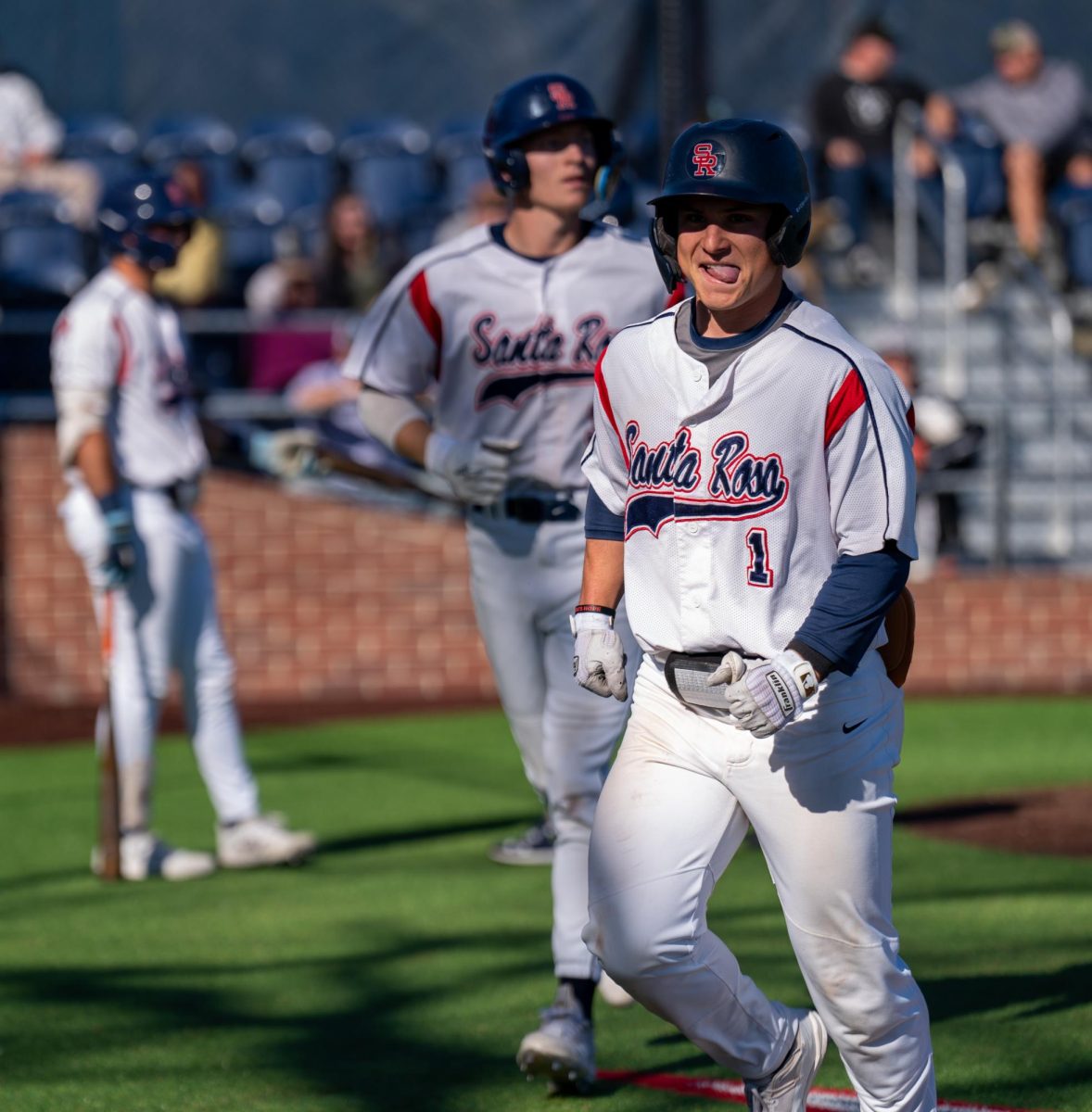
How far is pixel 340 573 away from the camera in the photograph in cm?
1222

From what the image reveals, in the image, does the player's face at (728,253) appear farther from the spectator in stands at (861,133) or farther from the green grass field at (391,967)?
the spectator in stands at (861,133)

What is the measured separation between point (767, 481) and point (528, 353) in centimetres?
171

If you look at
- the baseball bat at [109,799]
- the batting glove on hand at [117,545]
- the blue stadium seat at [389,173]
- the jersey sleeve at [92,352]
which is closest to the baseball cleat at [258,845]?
the baseball bat at [109,799]

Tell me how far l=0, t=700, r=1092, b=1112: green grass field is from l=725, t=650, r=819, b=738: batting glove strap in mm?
1277

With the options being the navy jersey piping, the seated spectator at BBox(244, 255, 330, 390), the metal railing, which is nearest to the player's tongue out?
the navy jersey piping

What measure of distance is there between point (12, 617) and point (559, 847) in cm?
795

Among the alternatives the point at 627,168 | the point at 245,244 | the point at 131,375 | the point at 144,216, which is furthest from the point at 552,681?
the point at 245,244

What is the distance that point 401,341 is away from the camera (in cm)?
531

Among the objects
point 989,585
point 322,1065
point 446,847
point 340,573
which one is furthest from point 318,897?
point 989,585

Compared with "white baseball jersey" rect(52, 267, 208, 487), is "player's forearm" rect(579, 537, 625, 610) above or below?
below

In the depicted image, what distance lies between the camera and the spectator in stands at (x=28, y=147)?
15156 mm

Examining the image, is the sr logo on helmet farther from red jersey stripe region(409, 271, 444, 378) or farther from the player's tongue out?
red jersey stripe region(409, 271, 444, 378)

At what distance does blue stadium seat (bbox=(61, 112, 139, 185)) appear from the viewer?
1584cm

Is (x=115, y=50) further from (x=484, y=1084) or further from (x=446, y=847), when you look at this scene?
(x=484, y=1084)
